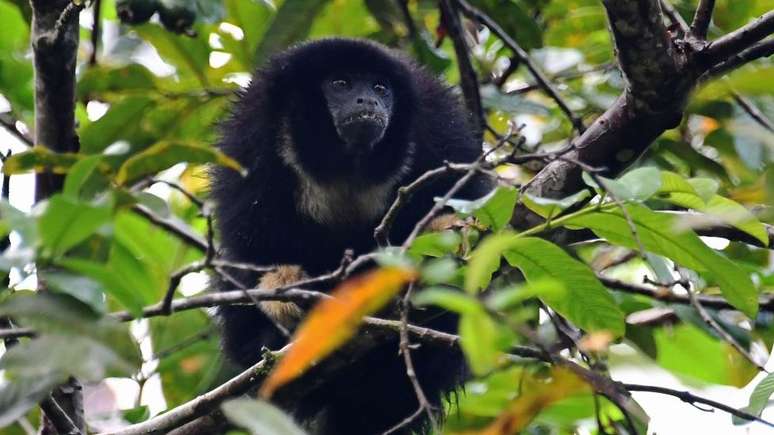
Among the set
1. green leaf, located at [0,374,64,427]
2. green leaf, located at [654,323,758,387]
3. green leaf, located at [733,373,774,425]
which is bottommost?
green leaf, located at [654,323,758,387]

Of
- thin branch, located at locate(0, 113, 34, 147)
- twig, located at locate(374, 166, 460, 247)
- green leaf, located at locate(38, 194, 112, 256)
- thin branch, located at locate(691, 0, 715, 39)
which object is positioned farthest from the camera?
thin branch, located at locate(0, 113, 34, 147)

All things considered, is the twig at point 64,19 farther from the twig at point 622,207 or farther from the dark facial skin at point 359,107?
the twig at point 622,207

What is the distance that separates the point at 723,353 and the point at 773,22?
159cm

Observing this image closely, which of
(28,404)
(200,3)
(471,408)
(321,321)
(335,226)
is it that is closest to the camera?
(321,321)

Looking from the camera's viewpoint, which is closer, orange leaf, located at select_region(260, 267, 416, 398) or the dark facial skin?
orange leaf, located at select_region(260, 267, 416, 398)

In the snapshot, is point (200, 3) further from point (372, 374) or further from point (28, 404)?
point (28, 404)

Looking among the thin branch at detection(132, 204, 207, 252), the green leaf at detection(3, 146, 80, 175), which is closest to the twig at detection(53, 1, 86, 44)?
the thin branch at detection(132, 204, 207, 252)

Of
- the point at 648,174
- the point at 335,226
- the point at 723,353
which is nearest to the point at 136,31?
the point at 335,226

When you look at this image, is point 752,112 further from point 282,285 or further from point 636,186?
point 636,186

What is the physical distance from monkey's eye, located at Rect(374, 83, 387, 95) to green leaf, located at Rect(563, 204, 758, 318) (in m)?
2.13

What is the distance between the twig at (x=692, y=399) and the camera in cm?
243

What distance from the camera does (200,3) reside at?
156 inches

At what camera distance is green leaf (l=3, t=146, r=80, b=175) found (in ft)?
7.47

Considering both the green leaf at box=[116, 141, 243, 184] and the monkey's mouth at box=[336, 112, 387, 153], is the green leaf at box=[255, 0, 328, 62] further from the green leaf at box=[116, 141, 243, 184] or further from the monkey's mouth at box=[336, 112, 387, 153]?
the green leaf at box=[116, 141, 243, 184]
